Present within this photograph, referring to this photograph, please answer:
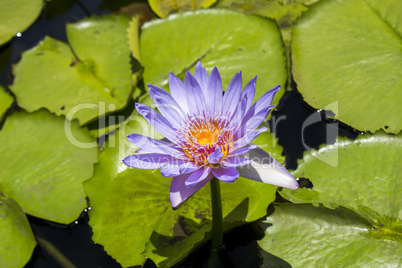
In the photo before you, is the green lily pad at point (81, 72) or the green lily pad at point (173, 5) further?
the green lily pad at point (173, 5)

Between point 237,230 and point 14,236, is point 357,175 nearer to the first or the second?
point 237,230

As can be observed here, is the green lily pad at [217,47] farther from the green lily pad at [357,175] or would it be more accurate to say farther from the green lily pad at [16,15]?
the green lily pad at [16,15]

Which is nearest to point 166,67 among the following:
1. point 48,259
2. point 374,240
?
point 48,259

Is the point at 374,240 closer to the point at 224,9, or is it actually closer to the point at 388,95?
the point at 388,95

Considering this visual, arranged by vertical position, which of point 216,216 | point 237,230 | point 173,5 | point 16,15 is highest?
point 16,15

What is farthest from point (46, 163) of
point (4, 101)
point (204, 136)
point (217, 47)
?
point (217, 47)

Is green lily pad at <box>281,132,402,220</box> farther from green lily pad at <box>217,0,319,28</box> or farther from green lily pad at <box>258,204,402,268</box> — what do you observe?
green lily pad at <box>217,0,319,28</box>

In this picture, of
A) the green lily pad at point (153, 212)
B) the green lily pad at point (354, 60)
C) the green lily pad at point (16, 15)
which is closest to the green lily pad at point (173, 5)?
the green lily pad at point (354, 60)
